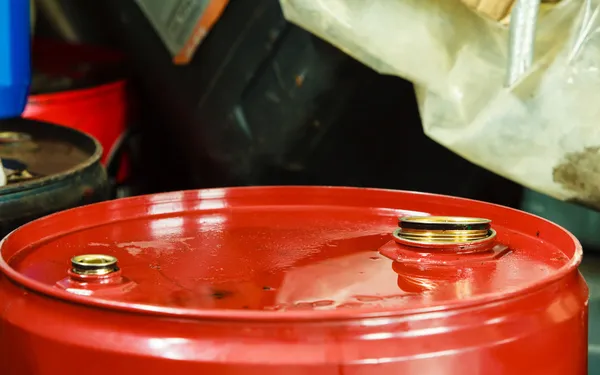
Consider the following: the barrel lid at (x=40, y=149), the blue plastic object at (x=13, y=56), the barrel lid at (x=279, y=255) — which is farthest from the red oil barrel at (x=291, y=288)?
the blue plastic object at (x=13, y=56)

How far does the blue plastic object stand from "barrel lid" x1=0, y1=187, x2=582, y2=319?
0.30m

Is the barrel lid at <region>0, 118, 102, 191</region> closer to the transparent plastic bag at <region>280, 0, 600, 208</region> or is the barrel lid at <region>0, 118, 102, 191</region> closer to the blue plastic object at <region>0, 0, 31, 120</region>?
the blue plastic object at <region>0, 0, 31, 120</region>

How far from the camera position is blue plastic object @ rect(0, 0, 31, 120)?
3.29 feet

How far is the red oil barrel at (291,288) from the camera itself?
0.49m

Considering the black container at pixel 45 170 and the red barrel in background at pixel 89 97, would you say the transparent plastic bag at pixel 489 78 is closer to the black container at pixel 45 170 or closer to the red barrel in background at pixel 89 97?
the black container at pixel 45 170

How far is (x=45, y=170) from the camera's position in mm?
950

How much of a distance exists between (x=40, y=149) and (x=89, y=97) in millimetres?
206

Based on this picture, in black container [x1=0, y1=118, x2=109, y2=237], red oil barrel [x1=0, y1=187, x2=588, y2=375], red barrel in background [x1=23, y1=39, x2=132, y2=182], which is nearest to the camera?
red oil barrel [x1=0, y1=187, x2=588, y2=375]

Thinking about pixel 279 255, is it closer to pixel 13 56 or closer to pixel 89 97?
pixel 13 56

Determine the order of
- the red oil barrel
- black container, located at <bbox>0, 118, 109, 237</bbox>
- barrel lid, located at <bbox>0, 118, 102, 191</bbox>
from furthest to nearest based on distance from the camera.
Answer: barrel lid, located at <bbox>0, 118, 102, 191</bbox>
black container, located at <bbox>0, 118, 109, 237</bbox>
the red oil barrel

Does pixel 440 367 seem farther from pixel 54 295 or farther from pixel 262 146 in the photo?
pixel 262 146

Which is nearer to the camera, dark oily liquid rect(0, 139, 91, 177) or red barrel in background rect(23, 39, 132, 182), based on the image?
dark oily liquid rect(0, 139, 91, 177)

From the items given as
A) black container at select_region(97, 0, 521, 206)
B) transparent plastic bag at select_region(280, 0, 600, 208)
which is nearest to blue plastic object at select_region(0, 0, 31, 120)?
black container at select_region(97, 0, 521, 206)

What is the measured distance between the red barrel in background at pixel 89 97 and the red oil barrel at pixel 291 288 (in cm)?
43
